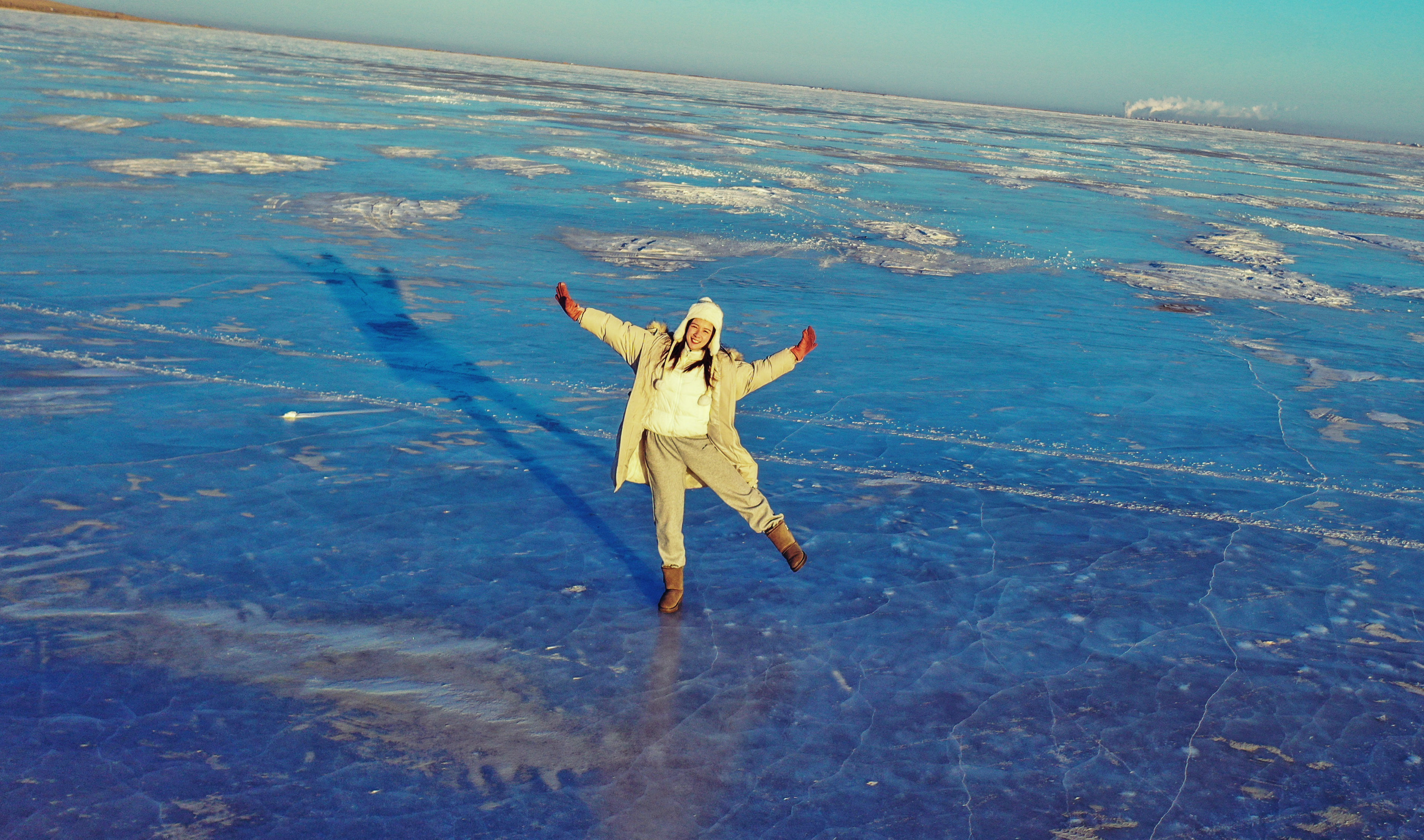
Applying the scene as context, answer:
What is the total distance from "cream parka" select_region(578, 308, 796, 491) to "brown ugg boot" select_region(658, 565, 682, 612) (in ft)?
1.63

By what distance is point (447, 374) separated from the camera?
30.0 ft

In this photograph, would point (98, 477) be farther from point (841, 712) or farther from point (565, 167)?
point (565, 167)

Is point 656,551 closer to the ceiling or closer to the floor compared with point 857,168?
closer to the floor

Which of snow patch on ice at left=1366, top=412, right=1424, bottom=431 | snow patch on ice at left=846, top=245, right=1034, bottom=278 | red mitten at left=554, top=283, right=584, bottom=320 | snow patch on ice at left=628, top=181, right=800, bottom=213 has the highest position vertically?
red mitten at left=554, top=283, right=584, bottom=320

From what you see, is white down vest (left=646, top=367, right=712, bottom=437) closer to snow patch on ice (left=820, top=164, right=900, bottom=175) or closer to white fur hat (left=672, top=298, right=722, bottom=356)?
white fur hat (left=672, top=298, right=722, bottom=356)

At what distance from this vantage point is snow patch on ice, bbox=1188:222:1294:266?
18844 mm

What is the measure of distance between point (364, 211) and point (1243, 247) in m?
16.7

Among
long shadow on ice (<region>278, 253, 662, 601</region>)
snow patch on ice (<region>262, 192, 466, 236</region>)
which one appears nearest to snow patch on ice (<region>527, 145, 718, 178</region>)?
snow patch on ice (<region>262, 192, 466, 236</region>)

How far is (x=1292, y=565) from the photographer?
6.37m

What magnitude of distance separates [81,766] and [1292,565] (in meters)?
6.54

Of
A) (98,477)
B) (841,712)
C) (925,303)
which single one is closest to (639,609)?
(841,712)

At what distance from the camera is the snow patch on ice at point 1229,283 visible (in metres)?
15.3

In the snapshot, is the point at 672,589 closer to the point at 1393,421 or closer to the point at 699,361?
the point at 699,361

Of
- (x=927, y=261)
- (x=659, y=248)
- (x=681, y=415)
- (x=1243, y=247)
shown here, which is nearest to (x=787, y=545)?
Result: (x=681, y=415)
